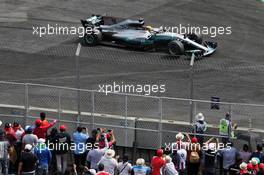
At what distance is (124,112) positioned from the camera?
29.0 metres

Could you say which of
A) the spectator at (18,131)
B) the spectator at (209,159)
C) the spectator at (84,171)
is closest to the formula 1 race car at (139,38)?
the spectator at (209,159)

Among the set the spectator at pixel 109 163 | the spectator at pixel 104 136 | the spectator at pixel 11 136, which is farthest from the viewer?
the spectator at pixel 11 136

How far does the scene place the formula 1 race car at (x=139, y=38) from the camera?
119 feet

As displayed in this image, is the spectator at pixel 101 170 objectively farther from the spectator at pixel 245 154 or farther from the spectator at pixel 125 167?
the spectator at pixel 245 154

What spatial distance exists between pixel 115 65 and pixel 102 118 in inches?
255

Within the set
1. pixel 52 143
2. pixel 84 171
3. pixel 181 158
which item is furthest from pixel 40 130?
pixel 181 158

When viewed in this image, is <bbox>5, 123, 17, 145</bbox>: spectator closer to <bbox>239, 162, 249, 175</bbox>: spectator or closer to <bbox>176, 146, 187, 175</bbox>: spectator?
<bbox>176, 146, 187, 175</bbox>: spectator

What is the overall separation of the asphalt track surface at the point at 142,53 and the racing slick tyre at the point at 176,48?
1.49 feet

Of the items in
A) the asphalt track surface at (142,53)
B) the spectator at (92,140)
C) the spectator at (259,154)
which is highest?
the asphalt track surface at (142,53)

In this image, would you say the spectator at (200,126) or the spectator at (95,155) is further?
the spectator at (200,126)

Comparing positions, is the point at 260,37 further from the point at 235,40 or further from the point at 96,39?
the point at 96,39

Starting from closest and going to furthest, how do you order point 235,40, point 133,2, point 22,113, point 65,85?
point 22,113 < point 65,85 < point 235,40 < point 133,2

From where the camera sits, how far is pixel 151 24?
4159cm

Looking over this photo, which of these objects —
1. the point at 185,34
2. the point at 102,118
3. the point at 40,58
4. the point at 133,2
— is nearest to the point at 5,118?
the point at 102,118
